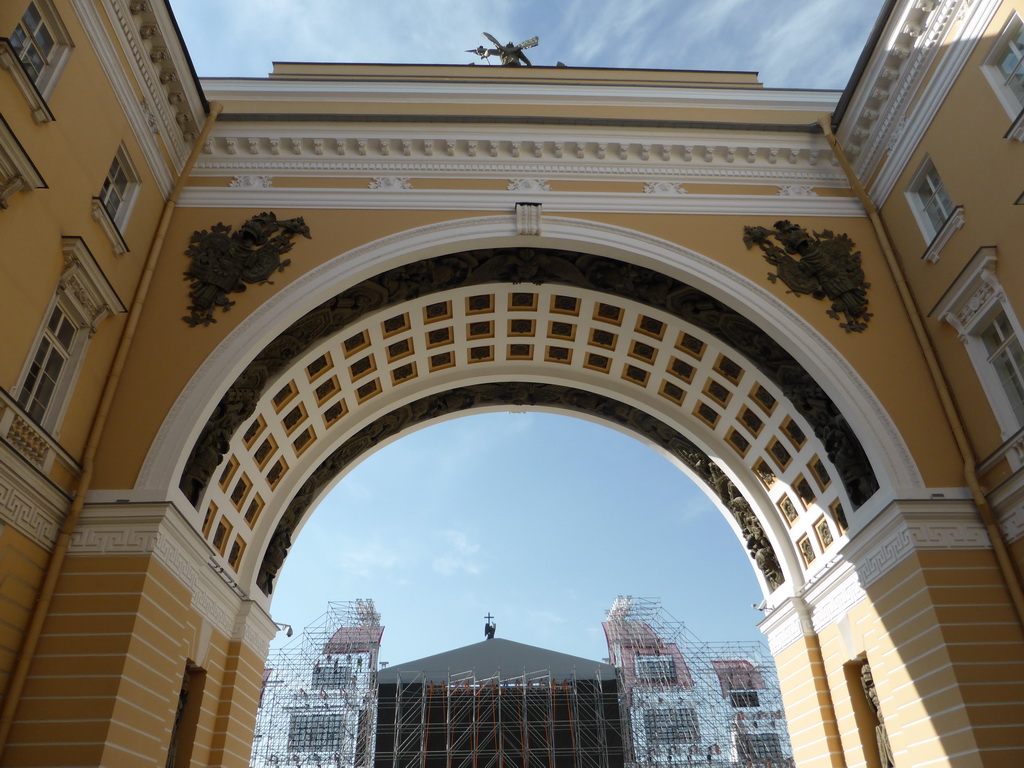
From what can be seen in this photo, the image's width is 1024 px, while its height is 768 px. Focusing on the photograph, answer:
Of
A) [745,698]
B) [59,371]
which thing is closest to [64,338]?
[59,371]

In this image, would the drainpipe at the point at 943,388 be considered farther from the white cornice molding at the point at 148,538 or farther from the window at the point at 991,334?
the white cornice molding at the point at 148,538

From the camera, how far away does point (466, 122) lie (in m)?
15.4

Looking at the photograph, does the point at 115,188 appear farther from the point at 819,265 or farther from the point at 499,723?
the point at 499,723

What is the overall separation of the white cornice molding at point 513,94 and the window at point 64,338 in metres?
6.51

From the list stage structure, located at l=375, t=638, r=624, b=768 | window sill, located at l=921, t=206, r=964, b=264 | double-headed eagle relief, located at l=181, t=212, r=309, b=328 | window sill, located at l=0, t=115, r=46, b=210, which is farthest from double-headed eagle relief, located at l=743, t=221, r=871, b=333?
stage structure, located at l=375, t=638, r=624, b=768

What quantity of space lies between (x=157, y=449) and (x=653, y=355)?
9853mm

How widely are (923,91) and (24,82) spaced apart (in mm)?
Answer: 13573

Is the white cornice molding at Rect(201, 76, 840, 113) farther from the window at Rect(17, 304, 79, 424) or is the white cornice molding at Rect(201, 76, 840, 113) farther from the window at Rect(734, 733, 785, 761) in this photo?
the window at Rect(734, 733, 785, 761)

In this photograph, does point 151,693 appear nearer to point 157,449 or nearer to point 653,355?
point 157,449

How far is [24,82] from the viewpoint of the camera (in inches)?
383

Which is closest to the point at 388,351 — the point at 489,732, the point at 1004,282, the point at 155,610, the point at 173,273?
the point at 173,273

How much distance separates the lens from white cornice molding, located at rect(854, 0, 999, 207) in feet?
39.5

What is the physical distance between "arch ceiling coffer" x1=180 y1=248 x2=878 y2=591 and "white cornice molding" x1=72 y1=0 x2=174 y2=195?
3818 millimetres

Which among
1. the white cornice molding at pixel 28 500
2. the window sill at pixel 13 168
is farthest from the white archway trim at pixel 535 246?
the window sill at pixel 13 168
